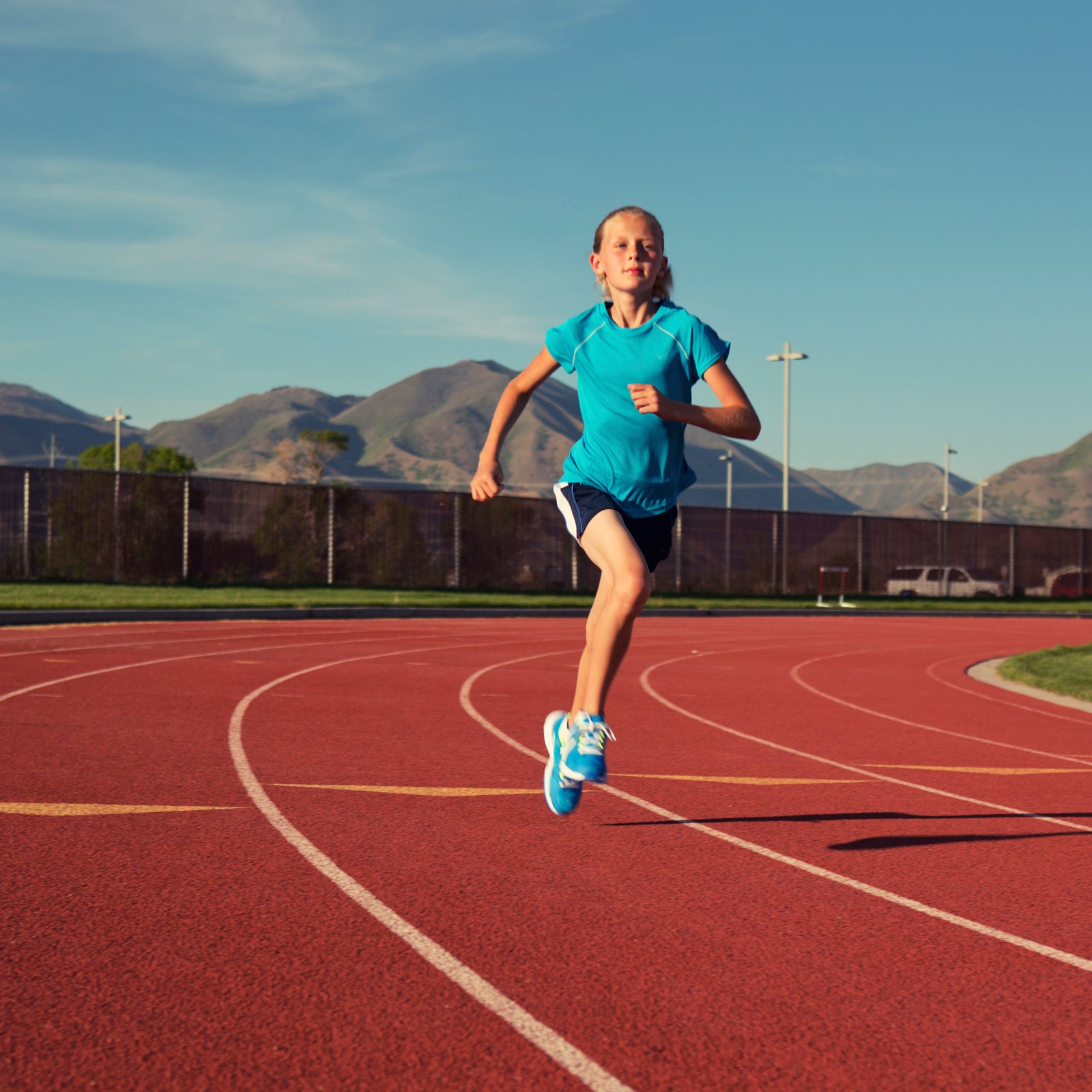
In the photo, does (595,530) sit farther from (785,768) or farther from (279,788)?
(785,768)

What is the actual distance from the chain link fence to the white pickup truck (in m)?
0.06

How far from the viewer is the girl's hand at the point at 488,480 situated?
4.86 m

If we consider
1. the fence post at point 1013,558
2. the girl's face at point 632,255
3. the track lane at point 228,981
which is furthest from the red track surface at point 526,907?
the fence post at point 1013,558

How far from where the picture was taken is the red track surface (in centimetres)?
297

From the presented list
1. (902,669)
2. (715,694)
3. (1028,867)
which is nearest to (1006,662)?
(902,669)

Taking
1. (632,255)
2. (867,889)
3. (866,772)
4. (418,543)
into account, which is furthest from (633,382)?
(418,543)

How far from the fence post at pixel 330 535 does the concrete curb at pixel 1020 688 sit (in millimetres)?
18289

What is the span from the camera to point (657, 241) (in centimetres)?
477

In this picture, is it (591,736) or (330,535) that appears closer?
(591,736)

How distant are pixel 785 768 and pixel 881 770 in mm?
626

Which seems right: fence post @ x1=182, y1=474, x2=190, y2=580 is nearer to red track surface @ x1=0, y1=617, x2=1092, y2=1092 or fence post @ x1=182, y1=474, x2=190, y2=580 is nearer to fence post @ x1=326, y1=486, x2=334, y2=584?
fence post @ x1=326, y1=486, x2=334, y2=584

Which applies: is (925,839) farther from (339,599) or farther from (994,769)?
(339,599)

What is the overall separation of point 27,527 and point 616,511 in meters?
25.4

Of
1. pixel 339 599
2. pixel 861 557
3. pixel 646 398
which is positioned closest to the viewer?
pixel 646 398
